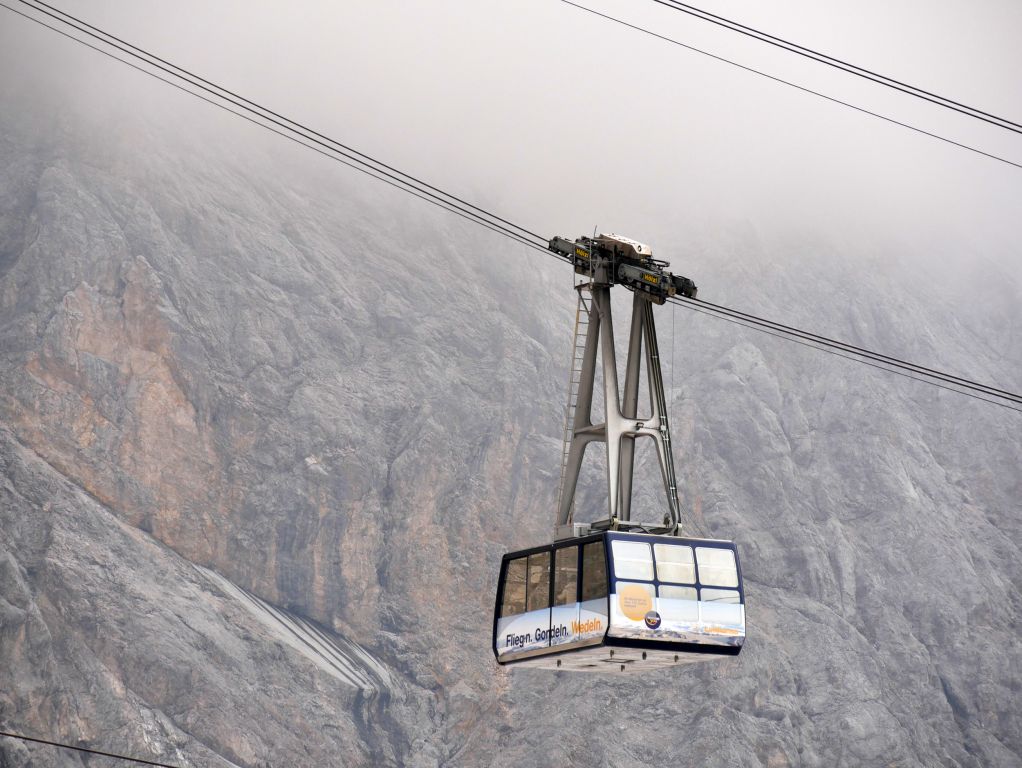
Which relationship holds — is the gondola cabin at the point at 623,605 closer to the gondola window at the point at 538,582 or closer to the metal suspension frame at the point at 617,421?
the gondola window at the point at 538,582

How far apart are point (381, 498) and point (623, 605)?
62.4 metres

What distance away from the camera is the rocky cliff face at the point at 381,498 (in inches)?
2810

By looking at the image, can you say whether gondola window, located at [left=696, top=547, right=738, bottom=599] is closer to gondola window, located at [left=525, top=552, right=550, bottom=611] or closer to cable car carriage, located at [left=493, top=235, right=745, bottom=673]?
cable car carriage, located at [left=493, top=235, right=745, bottom=673]

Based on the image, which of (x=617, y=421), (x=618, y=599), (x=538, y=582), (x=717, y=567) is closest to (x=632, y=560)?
(x=618, y=599)

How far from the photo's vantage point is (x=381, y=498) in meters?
85.9

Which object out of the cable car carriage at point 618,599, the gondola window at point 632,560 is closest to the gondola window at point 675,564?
the cable car carriage at point 618,599

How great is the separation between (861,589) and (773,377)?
831 inches

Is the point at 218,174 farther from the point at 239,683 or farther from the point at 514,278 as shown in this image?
the point at 239,683

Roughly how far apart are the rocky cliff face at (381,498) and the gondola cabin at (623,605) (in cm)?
4583

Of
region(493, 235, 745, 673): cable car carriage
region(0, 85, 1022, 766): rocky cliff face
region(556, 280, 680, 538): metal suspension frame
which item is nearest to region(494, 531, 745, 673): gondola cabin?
region(493, 235, 745, 673): cable car carriage

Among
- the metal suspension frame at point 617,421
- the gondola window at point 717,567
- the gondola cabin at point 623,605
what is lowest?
the gondola cabin at point 623,605

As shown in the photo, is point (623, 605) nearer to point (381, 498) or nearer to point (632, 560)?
point (632, 560)

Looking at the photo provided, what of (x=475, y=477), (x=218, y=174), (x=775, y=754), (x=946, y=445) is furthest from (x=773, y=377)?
(x=218, y=174)

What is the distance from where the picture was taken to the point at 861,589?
276 feet
